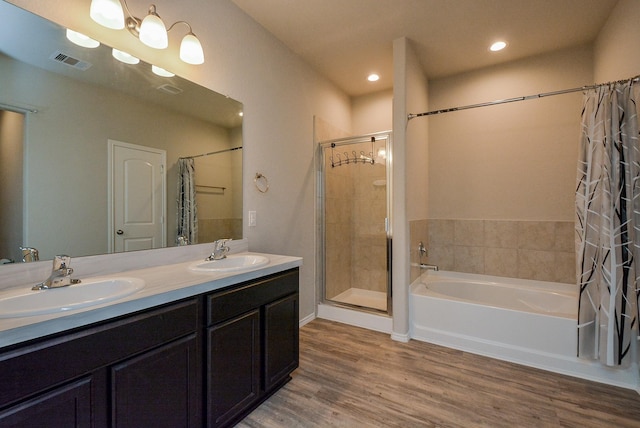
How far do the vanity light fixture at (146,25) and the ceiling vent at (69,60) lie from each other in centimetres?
22

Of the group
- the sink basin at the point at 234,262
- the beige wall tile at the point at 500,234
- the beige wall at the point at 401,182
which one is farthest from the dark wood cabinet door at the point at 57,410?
the beige wall tile at the point at 500,234

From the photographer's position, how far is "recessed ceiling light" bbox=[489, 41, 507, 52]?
8.55ft

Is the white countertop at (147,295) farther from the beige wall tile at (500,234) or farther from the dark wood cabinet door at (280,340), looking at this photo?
the beige wall tile at (500,234)

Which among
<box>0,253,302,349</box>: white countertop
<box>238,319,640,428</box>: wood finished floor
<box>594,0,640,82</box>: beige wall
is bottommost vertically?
<box>238,319,640,428</box>: wood finished floor

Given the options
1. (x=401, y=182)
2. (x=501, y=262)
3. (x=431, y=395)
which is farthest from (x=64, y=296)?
(x=501, y=262)

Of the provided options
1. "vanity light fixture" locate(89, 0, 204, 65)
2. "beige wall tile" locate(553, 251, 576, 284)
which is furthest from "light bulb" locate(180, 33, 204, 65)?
"beige wall tile" locate(553, 251, 576, 284)

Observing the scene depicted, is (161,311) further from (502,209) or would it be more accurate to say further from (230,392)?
(502,209)

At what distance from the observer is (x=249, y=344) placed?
1542 millimetres

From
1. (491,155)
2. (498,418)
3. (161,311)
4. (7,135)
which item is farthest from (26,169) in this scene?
(491,155)

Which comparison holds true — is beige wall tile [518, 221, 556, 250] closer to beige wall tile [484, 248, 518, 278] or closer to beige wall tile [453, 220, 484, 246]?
beige wall tile [484, 248, 518, 278]

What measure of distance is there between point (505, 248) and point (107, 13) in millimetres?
3627

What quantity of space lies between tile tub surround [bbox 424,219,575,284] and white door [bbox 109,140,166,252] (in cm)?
274

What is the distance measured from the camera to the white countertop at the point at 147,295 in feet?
2.64

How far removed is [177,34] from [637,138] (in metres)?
2.98
